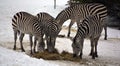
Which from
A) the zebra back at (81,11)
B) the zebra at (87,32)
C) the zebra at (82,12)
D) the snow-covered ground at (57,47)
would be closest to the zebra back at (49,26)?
the snow-covered ground at (57,47)

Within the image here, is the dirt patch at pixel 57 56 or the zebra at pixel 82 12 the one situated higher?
the zebra at pixel 82 12

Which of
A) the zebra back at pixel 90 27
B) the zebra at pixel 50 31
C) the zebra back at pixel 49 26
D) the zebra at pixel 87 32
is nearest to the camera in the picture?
the zebra at pixel 87 32

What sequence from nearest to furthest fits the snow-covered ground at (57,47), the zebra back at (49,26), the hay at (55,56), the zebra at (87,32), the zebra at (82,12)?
1. the snow-covered ground at (57,47)
2. the hay at (55,56)
3. the zebra at (87,32)
4. the zebra back at (49,26)
5. the zebra at (82,12)

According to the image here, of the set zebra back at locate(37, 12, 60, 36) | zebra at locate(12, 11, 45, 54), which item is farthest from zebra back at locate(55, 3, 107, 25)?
zebra at locate(12, 11, 45, 54)

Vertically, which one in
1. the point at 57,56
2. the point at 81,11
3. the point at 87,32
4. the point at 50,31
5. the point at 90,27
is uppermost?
the point at 81,11

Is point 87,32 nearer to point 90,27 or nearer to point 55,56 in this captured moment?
point 90,27

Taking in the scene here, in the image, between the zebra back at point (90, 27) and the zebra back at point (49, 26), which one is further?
the zebra back at point (49, 26)

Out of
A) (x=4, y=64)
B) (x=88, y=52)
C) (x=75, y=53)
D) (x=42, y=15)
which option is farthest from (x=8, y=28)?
(x=4, y=64)

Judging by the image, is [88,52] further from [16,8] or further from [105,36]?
[16,8]

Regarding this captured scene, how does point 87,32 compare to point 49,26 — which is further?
point 49,26

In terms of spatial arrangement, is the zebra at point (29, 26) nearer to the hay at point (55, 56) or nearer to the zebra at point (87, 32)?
the hay at point (55, 56)

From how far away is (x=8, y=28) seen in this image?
17531 millimetres

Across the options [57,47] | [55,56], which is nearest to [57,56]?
[55,56]

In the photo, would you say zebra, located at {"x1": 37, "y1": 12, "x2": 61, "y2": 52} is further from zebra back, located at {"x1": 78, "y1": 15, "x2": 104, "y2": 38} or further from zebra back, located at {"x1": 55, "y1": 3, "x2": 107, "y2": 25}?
zebra back, located at {"x1": 55, "y1": 3, "x2": 107, "y2": 25}
